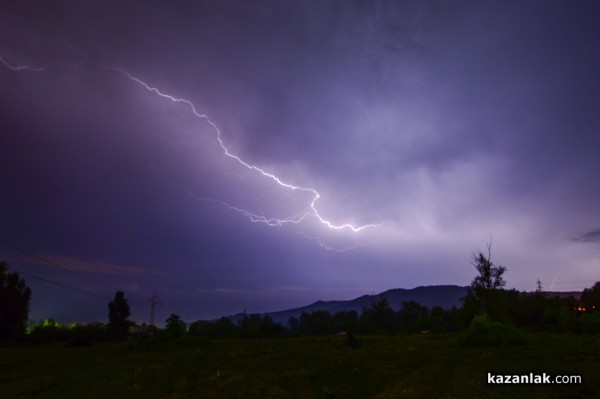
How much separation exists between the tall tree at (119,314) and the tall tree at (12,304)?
16394mm

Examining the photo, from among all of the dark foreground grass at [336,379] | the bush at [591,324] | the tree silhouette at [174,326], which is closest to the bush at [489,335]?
the dark foreground grass at [336,379]

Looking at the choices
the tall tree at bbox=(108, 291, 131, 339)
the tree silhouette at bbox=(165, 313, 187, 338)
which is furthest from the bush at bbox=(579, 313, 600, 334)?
the tall tree at bbox=(108, 291, 131, 339)

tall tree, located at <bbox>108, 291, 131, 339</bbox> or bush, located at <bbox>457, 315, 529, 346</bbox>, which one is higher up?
bush, located at <bbox>457, 315, 529, 346</bbox>

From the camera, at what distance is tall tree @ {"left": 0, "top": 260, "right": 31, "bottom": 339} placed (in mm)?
66938

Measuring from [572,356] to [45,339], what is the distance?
78.9 meters

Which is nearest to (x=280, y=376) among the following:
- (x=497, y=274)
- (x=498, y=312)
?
(x=498, y=312)

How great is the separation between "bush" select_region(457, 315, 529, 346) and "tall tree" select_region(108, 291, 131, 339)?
78573mm

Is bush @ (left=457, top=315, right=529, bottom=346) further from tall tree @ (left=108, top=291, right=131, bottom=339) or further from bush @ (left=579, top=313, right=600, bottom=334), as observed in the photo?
tall tree @ (left=108, top=291, right=131, bottom=339)

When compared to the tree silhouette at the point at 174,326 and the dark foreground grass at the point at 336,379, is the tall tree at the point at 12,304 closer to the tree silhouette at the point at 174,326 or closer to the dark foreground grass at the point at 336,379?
the tree silhouette at the point at 174,326

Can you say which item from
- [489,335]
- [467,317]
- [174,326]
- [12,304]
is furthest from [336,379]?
[12,304]

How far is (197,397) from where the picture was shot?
15414mm

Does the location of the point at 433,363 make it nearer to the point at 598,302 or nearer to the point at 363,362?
the point at 363,362

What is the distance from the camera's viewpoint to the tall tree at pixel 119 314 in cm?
8319

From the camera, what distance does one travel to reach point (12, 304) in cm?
6912
